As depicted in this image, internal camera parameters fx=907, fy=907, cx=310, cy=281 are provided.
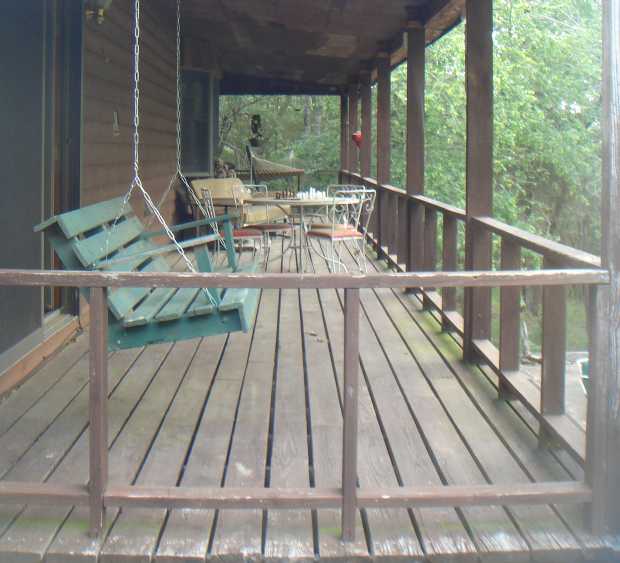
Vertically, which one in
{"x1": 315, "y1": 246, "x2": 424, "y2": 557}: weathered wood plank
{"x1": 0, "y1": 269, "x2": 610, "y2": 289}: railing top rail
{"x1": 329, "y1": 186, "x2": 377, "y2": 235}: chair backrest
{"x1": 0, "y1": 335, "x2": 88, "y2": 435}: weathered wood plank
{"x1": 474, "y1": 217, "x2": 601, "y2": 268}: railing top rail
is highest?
{"x1": 329, "y1": 186, "x2": 377, "y2": 235}: chair backrest

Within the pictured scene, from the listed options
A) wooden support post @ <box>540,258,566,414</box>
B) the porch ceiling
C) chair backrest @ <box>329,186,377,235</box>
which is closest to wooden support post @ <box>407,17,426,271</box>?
the porch ceiling

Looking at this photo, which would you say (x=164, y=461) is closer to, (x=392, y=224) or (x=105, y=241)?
(x=105, y=241)

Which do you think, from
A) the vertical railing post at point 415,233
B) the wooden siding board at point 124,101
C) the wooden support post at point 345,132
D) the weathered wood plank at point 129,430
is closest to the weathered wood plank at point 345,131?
the wooden support post at point 345,132

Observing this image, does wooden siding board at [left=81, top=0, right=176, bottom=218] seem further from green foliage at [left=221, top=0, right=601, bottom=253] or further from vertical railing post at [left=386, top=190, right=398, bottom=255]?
green foliage at [left=221, top=0, right=601, bottom=253]

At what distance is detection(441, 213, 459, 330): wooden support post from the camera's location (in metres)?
5.26

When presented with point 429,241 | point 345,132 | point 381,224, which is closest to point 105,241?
point 429,241

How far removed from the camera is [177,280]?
254cm

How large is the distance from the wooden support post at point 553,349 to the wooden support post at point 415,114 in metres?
3.29

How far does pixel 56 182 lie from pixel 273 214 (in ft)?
14.4

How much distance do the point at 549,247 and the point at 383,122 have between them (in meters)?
5.97

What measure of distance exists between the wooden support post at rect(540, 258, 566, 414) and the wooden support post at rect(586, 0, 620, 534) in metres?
0.57

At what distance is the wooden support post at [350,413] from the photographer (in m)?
2.55

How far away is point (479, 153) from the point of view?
4539 mm

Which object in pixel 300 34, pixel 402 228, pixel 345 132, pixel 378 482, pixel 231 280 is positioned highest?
pixel 300 34
